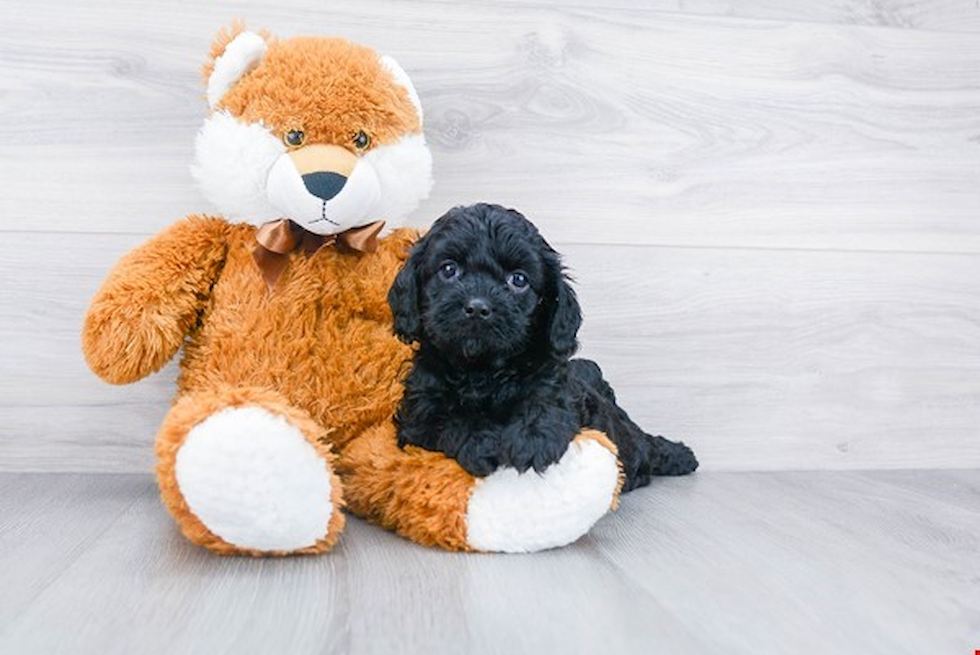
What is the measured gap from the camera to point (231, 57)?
1.10 metres

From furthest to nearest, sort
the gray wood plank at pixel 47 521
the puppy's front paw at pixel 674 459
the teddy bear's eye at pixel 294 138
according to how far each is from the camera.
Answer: the puppy's front paw at pixel 674 459, the teddy bear's eye at pixel 294 138, the gray wood plank at pixel 47 521

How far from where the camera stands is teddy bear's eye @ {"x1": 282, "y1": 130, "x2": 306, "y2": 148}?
107 cm

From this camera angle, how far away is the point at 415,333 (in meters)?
1.01

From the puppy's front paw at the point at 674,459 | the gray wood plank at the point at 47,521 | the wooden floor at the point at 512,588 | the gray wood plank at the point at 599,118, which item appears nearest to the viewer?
the wooden floor at the point at 512,588

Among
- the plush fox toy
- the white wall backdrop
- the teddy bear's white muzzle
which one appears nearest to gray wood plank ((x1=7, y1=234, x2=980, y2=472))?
the white wall backdrop

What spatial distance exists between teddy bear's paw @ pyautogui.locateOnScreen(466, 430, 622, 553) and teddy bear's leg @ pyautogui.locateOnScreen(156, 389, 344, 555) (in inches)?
6.1

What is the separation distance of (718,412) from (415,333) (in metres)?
0.64

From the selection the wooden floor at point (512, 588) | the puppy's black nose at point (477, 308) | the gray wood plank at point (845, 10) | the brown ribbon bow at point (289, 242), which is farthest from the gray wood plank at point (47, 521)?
the gray wood plank at point (845, 10)

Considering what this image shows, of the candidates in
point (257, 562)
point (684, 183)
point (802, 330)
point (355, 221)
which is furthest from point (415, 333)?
point (802, 330)

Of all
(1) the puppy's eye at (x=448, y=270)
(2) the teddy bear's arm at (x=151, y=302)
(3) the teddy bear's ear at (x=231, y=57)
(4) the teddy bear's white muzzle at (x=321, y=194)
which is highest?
(3) the teddy bear's ear at (x=231, y=57)

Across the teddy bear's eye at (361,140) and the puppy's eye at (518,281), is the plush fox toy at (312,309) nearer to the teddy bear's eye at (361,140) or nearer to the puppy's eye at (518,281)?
the teddy bear's eye at (361,140)

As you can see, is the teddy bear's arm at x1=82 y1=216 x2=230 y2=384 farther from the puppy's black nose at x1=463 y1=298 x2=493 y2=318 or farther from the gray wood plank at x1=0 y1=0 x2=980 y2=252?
the puppy's black nose at x1=463 y1=298 x2=493 y2=318

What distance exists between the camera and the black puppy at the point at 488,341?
968 millimetres

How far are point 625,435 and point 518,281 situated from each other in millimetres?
345
